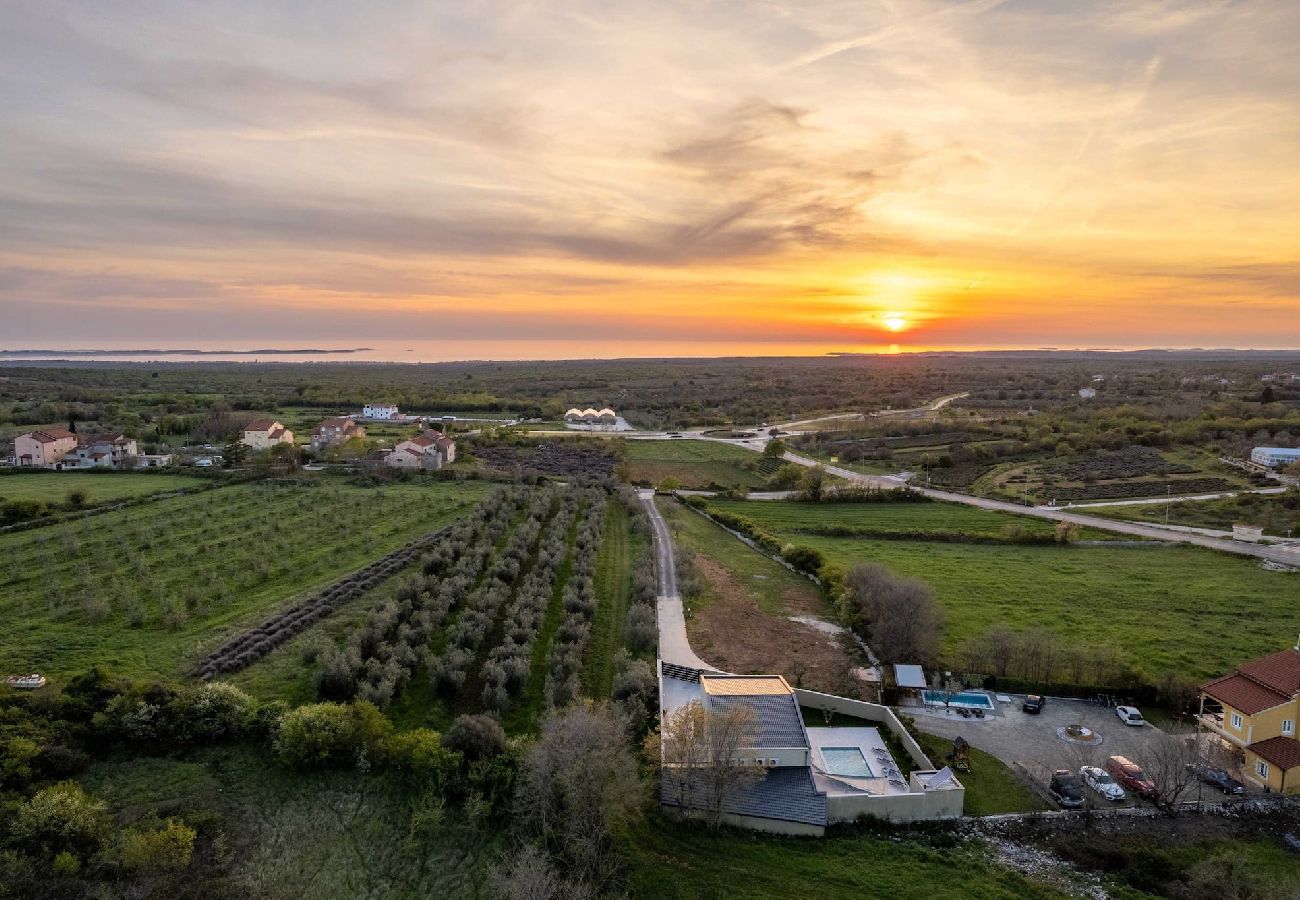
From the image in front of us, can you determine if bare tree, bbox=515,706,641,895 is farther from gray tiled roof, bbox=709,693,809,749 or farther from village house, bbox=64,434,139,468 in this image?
village house, bbox=64,434,139,468

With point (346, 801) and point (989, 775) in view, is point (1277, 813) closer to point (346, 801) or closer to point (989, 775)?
point (989, 775)

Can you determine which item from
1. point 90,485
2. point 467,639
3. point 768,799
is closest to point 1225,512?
point 768,799

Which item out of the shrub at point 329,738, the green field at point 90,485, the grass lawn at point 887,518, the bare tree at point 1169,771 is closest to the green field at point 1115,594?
the grass lawn at point 887,518

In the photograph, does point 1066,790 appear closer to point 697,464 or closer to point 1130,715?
point 1130,715

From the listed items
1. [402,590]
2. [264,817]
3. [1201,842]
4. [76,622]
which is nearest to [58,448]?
[76,622]

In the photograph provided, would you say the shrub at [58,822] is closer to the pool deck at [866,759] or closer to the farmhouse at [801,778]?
the farmhouse at [801,778]

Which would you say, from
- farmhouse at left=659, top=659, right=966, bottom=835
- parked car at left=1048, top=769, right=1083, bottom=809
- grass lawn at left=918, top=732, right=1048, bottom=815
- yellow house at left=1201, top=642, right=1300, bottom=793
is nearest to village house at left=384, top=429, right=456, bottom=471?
farmhouse at left=659, top=659, right=966, bottom=835
